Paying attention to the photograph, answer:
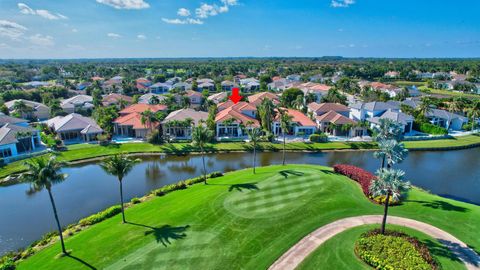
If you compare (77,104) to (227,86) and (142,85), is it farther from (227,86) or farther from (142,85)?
(227,86)

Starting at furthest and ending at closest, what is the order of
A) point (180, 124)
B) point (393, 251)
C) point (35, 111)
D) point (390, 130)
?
1. point (35, 111)
2. point (180, 124)
3. point (390, 130)
4. point (393, 251)

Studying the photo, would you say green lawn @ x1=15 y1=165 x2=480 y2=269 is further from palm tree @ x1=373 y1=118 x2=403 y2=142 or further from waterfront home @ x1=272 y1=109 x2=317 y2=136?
waterfront home @ x1=272 y1=109 x2=317 y2=136

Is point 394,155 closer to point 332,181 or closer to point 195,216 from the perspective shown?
point 332,181

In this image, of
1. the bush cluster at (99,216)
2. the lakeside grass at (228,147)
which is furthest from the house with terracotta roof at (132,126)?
the bush cluster at (99,216)

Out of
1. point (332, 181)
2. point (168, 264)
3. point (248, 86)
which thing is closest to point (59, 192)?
point (168, 264)

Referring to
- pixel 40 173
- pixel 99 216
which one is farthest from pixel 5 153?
pixel 40 173

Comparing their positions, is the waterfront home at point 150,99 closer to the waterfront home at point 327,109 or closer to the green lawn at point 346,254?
the waterfront home at point 327,109
